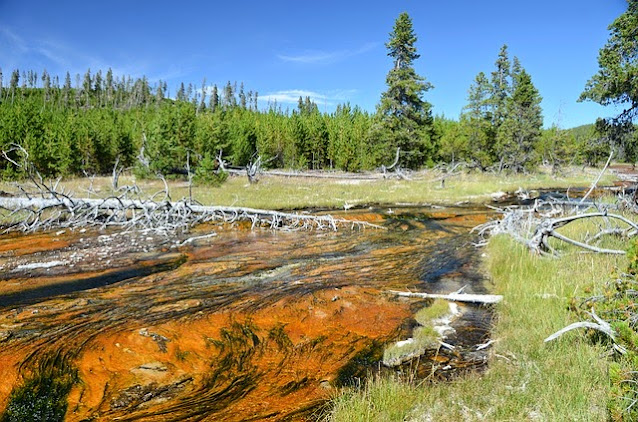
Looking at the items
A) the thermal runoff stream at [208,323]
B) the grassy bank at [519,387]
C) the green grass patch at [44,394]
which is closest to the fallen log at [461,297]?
the thermal runoff stream at [208,323]

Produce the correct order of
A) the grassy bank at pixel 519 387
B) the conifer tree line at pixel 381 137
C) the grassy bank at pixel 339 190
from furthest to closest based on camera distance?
the conifer tree line at pixel 381 137, the grassy bank at pixel 339 190, the grassy bank at pixel 519 387

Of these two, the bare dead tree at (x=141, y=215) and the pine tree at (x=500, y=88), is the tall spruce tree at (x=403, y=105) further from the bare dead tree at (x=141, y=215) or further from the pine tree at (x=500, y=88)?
the bare dead tree at (x=141, y=215)

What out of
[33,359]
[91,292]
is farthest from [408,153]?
[33,359]

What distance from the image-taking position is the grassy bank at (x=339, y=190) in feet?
77.7

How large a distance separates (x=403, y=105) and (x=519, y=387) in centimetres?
3603

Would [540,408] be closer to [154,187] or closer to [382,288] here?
[382,288]

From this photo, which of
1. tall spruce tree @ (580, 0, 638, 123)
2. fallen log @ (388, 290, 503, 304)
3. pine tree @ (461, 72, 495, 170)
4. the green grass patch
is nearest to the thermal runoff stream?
the green grass patch

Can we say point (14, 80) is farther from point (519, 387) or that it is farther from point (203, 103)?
point (519, 387)

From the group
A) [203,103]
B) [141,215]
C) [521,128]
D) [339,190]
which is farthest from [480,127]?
[203,103]

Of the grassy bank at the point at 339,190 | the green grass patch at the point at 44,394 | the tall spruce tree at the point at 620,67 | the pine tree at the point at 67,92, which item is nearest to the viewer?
the green grass patch at the point at 44,394

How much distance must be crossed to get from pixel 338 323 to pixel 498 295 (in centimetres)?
329

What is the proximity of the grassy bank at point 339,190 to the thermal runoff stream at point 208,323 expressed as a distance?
30.2ft

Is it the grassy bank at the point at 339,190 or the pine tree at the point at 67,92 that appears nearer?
the grassy bank at the point at 339,190

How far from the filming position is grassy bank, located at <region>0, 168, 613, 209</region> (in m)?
23.7
